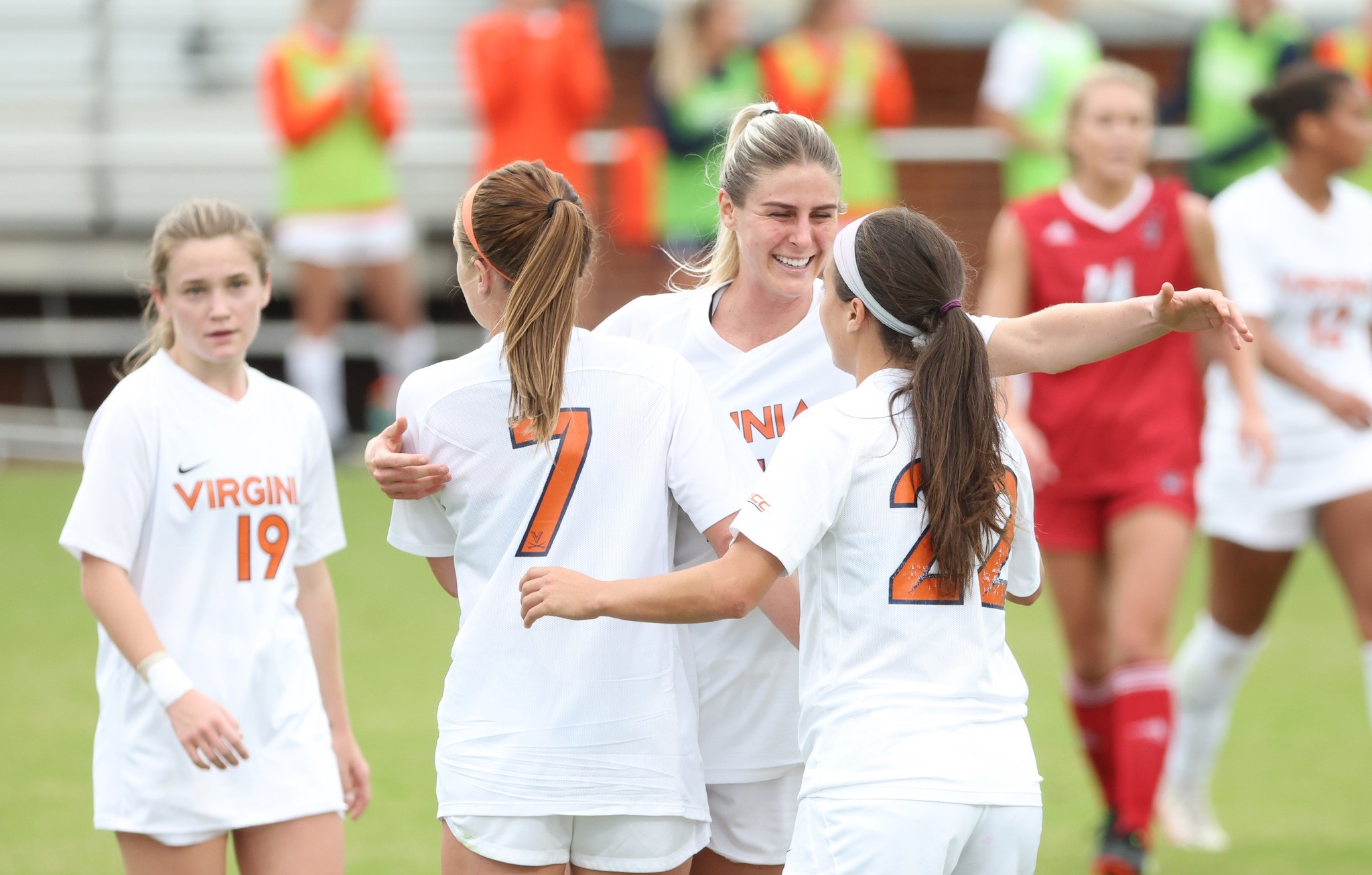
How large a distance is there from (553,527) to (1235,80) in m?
8.61

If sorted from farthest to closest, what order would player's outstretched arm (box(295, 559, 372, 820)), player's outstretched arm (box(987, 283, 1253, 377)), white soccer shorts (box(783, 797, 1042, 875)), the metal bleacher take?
the metal bleacher, player's outstretched arm (box(295, 559, 372, 820)), player's outstretched arm (box(987, 283, 1253, 377)), white soccer shorts (box(783, 797, 1042, 875))

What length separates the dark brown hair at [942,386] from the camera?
281 centimetres

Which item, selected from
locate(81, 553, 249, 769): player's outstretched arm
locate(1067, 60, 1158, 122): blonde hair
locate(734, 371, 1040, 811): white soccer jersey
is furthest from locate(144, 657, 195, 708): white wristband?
locate(1067, 60, 1158, 122): blonde hair

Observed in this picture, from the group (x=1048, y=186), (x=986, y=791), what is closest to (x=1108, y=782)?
(x=986, y=791)

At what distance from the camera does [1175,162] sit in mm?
13133

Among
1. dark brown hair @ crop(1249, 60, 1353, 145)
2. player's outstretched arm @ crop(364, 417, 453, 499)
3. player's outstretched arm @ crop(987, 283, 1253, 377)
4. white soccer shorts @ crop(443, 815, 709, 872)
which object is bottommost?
white soccer shorts @ crop(443, 815, 709, 872)

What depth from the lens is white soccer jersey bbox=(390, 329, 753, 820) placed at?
2953mm

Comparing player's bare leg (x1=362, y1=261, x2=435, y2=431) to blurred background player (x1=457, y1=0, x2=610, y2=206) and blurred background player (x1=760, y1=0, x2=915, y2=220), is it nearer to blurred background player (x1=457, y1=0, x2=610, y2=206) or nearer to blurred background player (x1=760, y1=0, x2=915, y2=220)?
blurred background player (x1=457, y1=0, x2=610, y2=206)

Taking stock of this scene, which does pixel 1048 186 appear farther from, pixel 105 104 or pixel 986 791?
pixel 986 791

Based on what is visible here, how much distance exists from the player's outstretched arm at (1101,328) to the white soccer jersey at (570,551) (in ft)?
1.91

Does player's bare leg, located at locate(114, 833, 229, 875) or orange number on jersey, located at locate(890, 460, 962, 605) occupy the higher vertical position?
orange number on jersey, located at locate(890, 460, 962, 605)

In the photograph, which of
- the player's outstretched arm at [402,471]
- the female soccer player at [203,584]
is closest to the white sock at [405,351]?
the female soccer player at [203,584]

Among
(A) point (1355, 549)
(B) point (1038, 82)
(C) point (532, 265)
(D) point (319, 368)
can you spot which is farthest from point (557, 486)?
(B) point (1038, 82)

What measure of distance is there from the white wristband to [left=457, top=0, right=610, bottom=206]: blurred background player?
24.3 feet
